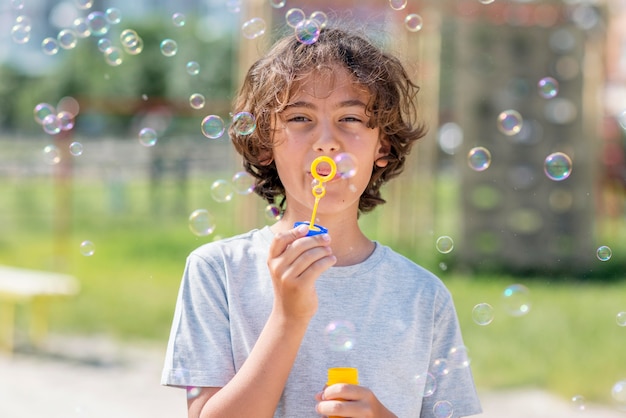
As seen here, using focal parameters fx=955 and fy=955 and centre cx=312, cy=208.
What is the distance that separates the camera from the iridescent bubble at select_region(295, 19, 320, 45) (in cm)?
168

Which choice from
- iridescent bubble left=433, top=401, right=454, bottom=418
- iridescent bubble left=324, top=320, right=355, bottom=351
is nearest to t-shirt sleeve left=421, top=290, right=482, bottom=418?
iridescent bubble left=433, top=401, right=454, bottom=418

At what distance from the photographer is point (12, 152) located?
1969cm

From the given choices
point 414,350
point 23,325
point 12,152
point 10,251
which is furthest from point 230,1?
point 12,152

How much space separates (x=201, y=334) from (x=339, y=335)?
0.21 m

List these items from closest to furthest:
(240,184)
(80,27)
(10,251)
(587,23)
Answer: (240,184) < (80,27) < (587,23) < (10,251)

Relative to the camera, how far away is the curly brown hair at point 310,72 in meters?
1.59

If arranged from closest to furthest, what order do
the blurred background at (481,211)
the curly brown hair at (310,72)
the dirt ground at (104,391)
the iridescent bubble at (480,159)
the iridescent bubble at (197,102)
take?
the curly brown hair at (310,72)
the iridescent bubble at (197,102)
the iridescent bubble at (480,159)
the dirt ground at (104,391)
the blurred background at (481,211)

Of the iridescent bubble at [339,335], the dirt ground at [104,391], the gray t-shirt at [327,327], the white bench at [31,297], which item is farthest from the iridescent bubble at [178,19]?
the white bench at [31,297]

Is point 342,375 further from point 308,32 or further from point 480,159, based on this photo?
point 480,159

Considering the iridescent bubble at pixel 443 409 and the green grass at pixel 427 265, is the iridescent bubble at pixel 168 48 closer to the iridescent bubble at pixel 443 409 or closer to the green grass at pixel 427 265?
the iridescent bubble at pixel 443 409

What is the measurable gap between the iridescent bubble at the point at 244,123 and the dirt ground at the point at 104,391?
88.0 inches

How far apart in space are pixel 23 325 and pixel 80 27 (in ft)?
9.56

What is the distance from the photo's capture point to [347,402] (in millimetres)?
1366

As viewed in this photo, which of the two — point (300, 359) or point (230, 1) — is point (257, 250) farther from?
point (230, 1)
